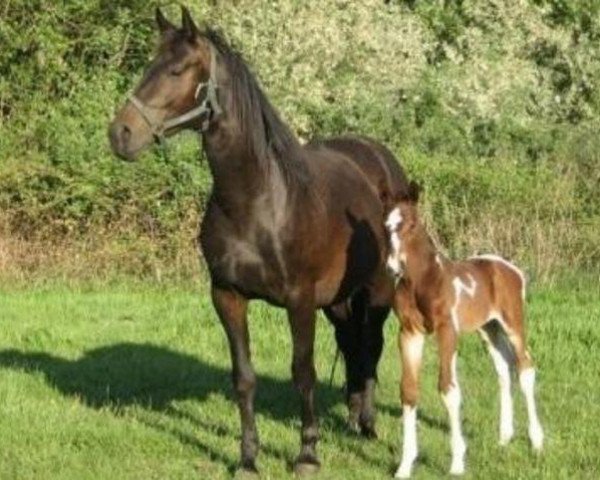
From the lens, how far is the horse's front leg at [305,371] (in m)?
7.25

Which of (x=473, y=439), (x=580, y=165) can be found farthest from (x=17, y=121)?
(x=473, y=439)

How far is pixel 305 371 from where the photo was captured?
7383 millimetres

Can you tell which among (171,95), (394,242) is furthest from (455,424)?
(171,95)

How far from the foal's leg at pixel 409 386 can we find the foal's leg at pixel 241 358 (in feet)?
2.75

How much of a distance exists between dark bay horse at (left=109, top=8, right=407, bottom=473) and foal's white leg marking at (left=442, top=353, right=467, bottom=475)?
0.77 metres

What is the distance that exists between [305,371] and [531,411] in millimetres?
1305

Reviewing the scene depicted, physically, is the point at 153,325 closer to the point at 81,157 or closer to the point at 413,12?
the point at 81,157

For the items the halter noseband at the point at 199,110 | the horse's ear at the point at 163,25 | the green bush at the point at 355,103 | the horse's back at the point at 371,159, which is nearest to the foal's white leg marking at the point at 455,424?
the halter noseband at the point at 199,110

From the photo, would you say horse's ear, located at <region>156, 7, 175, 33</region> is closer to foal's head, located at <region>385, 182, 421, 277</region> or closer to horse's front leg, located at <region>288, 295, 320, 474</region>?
foal's head, located at <region>385, 182, 421, 277</region>

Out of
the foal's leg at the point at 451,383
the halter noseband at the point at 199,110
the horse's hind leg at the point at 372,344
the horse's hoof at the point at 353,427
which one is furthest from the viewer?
the horse's hind leg at the point at 372,344

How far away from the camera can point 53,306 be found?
42.9 feet

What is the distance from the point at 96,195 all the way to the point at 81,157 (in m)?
0.59

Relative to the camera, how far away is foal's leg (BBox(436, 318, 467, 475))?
6883 millimetres

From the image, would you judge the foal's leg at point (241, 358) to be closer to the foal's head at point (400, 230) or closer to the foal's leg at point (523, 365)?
the foal's head at point (400, 230)
